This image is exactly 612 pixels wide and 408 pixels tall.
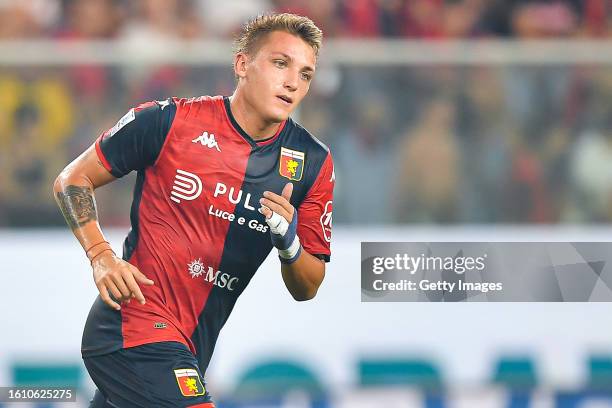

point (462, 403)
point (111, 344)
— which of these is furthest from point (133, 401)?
point (462, 403)

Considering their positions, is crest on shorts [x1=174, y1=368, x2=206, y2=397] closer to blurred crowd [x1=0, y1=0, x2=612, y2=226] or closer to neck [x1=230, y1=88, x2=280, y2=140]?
neck [x1=230, y1=88, x2=280, y2=140]

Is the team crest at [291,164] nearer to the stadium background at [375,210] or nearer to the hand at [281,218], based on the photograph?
the hand at [281,218]

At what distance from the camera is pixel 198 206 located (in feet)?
16.3

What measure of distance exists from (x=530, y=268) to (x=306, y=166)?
2.28 meters

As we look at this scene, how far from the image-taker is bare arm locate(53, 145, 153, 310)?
4.55 metres

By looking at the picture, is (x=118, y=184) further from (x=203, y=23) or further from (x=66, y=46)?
(x=203, y=23)

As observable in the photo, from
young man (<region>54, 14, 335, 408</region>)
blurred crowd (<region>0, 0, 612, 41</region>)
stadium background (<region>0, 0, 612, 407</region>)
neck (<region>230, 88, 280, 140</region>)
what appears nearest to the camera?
young man (<region>54, 14, 335, 408</region>)

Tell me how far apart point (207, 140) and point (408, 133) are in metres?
2.98

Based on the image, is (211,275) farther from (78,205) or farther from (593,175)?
(593,175)

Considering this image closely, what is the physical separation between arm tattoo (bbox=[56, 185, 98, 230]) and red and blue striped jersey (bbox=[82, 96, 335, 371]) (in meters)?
0.16

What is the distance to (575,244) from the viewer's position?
7531 millimetres

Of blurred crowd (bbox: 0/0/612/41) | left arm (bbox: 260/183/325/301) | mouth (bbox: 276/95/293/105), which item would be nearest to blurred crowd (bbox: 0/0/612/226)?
blurred crowd (bbox: 0/0/612/41)

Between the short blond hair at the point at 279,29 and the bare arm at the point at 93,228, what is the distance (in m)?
0.82

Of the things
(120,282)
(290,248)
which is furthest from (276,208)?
(120,282)
